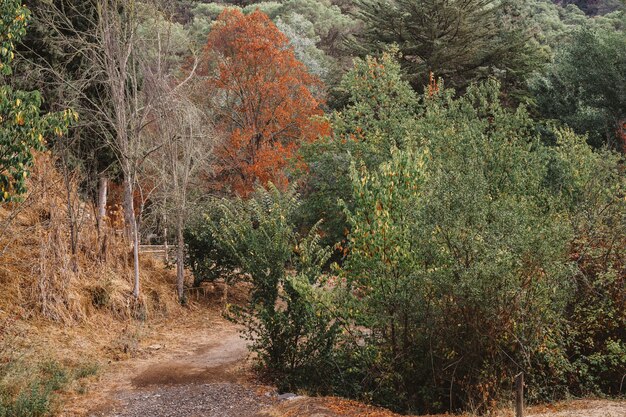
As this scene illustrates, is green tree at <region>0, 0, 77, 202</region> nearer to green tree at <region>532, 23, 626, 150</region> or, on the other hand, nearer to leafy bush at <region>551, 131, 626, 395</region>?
leafy bush at <region>551, 131, 626, 395</region>

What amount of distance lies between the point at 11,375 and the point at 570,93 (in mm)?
18971

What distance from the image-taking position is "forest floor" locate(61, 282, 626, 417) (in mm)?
7316

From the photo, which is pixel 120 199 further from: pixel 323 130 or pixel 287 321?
pixel 287 321

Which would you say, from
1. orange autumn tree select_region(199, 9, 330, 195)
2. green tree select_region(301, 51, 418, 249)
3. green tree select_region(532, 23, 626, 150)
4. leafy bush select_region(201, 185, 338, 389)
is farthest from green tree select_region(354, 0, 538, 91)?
leafy bush select_region(201, 185, 338, 389)

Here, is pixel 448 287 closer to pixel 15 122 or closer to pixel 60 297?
pixel 15 122

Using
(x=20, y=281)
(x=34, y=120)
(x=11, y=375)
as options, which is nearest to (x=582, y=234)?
(x=34, y=120)

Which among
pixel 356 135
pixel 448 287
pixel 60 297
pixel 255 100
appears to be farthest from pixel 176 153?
pixel 448 287

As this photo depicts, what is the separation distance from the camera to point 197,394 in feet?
27.8

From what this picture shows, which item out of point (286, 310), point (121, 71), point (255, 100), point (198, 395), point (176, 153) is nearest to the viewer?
point (198, 395)

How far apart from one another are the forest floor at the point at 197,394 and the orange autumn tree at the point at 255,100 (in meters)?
11.1

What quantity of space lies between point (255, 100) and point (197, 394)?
1580 centimetres

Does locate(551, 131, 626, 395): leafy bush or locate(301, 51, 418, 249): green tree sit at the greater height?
locate(301, 51, 418, 249): green tree

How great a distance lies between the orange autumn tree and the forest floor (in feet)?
36.4

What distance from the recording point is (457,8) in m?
20.3
